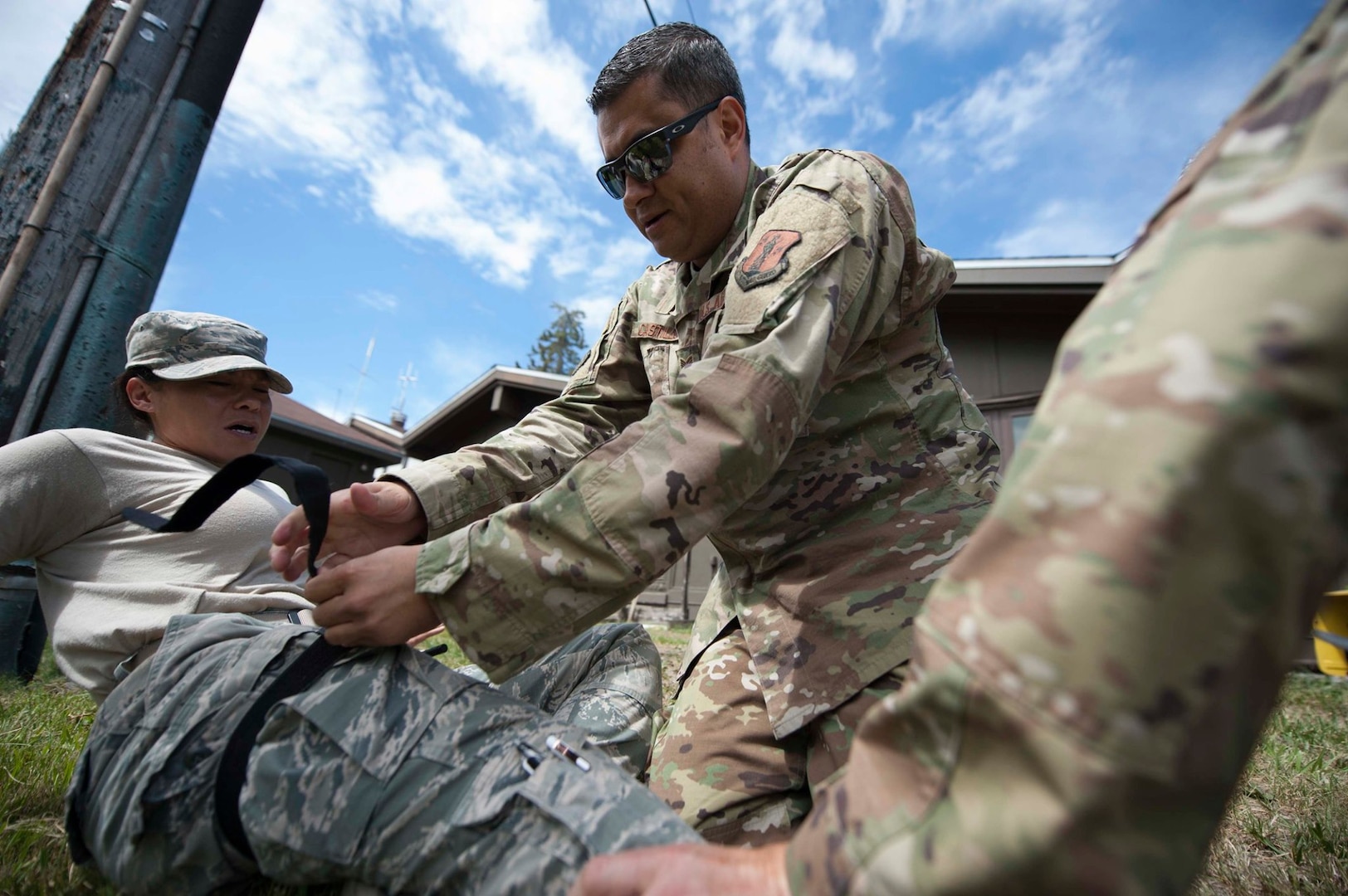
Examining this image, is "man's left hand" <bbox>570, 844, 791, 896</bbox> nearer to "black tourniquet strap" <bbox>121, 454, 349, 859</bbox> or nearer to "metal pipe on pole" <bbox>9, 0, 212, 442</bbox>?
"black tourniquet strap" <bbox>121, 454, 349, 859</bbox>

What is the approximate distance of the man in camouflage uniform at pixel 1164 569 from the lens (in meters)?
0.57

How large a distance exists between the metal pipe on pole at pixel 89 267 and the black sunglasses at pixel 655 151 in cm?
326

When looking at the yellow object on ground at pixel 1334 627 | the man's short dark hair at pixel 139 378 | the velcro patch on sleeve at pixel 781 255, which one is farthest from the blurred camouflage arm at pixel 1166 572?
the yellow object on ground at pixel 1334 627

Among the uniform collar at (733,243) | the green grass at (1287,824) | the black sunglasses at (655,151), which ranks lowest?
the green grass at (1287,824)

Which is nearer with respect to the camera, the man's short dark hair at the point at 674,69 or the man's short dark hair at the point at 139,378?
the man's short dark hair at the point at 674,69

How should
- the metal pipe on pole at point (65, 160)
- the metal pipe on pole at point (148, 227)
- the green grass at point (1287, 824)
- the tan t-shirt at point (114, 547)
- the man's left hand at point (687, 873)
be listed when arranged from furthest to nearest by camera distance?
the metal pipe on pole at point (148, 227), the metal pipe on pole at point (65, 160), the tan t-shirt at point (114, 547), the green grass at point (1287, 824), the man's left hand at point (687, 873)

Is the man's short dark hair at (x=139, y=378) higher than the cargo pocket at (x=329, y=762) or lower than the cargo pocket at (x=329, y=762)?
higher

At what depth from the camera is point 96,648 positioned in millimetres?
1794

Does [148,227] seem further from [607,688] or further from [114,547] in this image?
[607,688]

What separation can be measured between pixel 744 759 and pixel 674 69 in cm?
202

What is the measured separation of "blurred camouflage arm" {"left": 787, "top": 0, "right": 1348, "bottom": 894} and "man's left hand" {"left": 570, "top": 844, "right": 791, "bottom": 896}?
139mm

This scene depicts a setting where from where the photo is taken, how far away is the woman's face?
95.0 inches

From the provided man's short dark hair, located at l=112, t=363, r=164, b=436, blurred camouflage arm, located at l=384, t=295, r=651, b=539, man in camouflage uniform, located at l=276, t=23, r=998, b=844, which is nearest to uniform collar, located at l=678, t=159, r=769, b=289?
man in camouflage uniform, located at l=276, t=23, r=998, b=844

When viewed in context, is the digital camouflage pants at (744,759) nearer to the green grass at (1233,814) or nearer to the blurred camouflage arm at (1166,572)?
the green grass at (1233,814)
